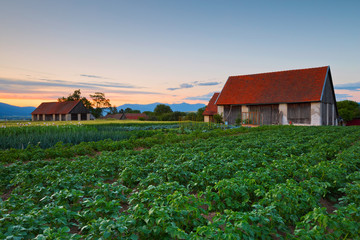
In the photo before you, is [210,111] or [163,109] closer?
[210,111]

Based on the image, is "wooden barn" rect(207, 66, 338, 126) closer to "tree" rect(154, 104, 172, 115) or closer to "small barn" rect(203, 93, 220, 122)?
"small barn" rect(203, 93, 220, 122)

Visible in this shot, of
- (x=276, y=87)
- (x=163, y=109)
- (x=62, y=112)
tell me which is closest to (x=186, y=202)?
(x=276, y=87)

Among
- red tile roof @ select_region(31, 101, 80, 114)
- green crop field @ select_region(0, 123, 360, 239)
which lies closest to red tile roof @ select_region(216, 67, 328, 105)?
green crop field @ select_region(0, 123, 360, 239)

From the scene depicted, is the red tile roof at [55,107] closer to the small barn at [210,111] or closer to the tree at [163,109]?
the small barn at [210,111]

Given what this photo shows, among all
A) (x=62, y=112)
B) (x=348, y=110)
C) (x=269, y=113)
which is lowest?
(x=269, y=113)

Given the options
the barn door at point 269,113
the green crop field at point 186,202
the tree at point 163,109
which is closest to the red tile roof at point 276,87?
the barn door at point 269,113

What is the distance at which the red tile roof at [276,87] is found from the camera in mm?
28719

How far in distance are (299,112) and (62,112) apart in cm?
4363

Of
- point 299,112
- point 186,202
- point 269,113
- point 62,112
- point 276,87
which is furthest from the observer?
point 62,112

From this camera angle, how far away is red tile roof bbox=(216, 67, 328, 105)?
28.7 m

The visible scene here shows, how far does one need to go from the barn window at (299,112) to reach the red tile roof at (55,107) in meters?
40.0

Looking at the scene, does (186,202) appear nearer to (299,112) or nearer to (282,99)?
(282,99)

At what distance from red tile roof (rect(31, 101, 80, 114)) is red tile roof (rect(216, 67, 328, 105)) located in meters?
32.1

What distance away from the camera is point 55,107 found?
2082 inches
